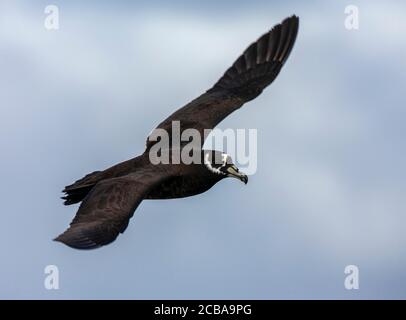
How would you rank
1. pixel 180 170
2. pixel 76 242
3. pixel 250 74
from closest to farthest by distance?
pixel 76 242 → pixel 180 170 → pixel 250 74

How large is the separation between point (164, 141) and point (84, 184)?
8.14 feet

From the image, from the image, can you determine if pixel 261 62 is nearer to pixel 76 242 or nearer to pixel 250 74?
pixel 250 74

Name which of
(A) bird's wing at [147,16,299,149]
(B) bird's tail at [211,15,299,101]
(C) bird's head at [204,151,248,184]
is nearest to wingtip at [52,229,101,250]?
(C) bird's head at [204,151,248,184]

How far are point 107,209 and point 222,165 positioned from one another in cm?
304

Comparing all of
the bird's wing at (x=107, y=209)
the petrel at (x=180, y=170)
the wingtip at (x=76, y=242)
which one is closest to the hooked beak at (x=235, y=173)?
the petrel at (x=180, y=170)

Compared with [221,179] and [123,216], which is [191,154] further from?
[123,216]

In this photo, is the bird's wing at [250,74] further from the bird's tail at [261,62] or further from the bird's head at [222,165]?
the bird's head at [222,165]

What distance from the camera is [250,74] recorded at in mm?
22344

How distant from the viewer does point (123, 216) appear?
661 inches

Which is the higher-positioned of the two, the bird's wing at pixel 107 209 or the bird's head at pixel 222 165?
the bird's head at pixel 222 165

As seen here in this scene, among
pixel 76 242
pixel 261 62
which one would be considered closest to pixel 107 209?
pixel 76 242

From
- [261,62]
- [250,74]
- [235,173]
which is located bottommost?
[235,173]

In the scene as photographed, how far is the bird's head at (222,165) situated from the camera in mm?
19203

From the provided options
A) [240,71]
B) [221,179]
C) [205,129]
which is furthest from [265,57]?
[221,179]
